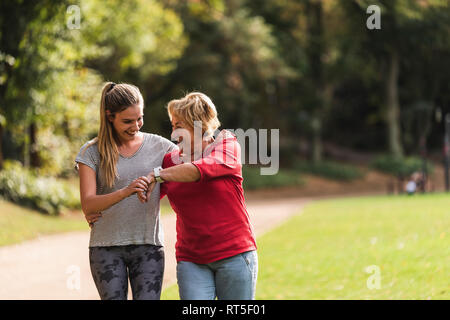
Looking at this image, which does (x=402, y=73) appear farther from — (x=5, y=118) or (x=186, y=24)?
(x=5, y=118)

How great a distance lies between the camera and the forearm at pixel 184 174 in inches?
127

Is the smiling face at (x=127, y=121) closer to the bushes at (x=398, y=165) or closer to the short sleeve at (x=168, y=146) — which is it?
the short sleeve at (x=168, y=146)

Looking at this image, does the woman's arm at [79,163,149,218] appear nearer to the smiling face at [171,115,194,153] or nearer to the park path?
the smiling face at [171,115,194,153]

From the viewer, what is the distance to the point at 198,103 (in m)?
3.28

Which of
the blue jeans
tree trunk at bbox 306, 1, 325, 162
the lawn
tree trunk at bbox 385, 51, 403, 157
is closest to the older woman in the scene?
the blue jeans

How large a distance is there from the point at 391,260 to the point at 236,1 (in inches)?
1010

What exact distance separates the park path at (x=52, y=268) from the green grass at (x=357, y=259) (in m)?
1.18

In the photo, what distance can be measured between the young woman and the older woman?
0.79 feet

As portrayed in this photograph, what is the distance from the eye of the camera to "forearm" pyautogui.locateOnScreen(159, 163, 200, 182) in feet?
10.6

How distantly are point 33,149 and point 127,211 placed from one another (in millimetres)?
18849

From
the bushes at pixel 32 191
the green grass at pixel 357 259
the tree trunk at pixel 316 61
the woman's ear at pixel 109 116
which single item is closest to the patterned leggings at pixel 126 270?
the woman's ear at pixel 109 116

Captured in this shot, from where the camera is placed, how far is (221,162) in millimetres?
3277

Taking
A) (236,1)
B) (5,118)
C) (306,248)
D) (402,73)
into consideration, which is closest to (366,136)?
(402,73)

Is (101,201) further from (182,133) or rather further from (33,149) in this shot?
(33,149)
